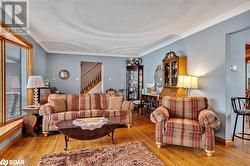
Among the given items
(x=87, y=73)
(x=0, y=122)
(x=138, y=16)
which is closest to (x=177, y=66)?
(x=138, y=16)

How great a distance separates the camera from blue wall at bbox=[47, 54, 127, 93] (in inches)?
255

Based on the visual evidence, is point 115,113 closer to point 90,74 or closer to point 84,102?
point 84,102

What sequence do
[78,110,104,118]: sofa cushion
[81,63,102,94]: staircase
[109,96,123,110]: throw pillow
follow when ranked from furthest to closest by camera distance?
[81,63,102,94]: staircase < [109,96,123,110]: throw pillow < [78,110,104,118]: sofa cushion

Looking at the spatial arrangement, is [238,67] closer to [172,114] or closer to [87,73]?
[172,114]

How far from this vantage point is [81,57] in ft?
22.4

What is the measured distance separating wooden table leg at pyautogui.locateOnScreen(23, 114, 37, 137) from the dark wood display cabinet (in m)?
4.28

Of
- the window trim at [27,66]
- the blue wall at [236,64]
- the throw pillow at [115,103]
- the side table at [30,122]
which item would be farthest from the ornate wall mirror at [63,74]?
the blue wall at [236,64]

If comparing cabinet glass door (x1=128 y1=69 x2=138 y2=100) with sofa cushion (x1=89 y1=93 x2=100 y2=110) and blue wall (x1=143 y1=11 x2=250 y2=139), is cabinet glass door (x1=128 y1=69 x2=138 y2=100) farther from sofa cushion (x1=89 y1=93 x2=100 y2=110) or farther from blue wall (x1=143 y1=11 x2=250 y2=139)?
blue wall (x1=143 y1=11 x2=250 y2=139)

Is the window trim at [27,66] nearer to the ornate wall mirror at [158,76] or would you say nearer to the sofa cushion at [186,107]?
the sofa cushion at [186,107]

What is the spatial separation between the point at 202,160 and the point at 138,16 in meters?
2.76

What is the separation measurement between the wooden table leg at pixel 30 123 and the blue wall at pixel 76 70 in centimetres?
319

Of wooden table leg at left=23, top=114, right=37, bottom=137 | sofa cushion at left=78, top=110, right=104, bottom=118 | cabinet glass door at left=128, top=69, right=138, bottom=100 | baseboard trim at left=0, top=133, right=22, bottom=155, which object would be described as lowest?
baseboard trim at left=0, top=133, right=22, bottom=155

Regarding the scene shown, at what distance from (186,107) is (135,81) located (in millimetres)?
3938

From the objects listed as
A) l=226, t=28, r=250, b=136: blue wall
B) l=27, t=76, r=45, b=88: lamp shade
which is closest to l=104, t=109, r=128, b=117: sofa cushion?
l=27, t=76, r=45, b=88: lamp shade
